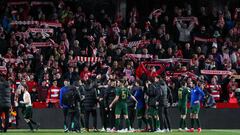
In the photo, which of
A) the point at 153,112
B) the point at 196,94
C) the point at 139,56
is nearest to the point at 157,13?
the point at 139,56

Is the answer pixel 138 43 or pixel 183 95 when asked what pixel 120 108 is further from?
pixel 138 43

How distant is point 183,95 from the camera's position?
40.3m

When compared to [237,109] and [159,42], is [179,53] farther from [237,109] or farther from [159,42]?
[237,109]

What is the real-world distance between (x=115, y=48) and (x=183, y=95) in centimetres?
587

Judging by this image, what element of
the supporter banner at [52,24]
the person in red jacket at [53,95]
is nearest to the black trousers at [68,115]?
the person in red jacket at [53,95]

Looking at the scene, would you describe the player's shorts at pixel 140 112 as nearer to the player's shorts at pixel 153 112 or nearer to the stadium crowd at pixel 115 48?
the player's shorts at pixel 153 112

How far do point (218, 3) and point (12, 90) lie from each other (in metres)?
14.4

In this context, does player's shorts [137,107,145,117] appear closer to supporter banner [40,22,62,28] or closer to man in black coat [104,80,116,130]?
man in black coat [104,80,116,130]

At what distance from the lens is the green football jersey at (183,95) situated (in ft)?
132

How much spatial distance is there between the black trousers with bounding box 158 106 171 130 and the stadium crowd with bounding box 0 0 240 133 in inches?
60.7

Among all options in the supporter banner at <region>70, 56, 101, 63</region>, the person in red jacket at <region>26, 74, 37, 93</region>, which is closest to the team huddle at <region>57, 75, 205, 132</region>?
the person in red jacket at <region>26, 74, 37, 93</region>

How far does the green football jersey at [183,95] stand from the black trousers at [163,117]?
821 mm

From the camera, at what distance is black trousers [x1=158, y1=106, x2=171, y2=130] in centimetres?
3953

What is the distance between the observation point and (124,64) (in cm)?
4416
